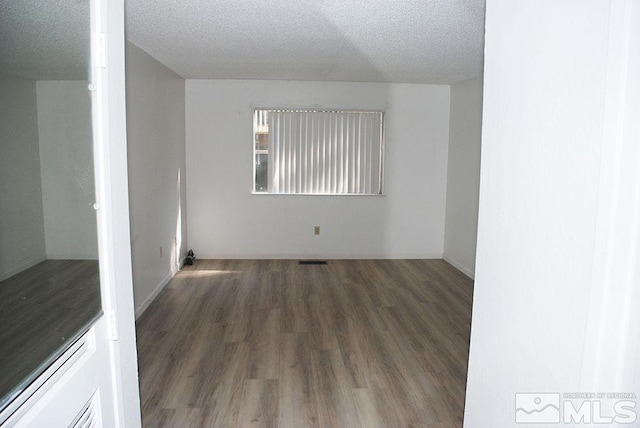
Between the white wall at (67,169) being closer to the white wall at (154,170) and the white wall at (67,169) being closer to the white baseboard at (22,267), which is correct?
the white baseboard at (22,267)

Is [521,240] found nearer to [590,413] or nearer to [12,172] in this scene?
[590,413]

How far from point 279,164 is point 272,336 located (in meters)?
2.98

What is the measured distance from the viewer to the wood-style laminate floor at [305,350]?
258cm

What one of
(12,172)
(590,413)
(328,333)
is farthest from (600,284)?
(328,333)

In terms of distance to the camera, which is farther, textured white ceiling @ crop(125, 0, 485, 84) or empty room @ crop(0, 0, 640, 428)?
textured white ceiling @ crop(125, 0, 485, 84)

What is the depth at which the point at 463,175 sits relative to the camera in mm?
5695

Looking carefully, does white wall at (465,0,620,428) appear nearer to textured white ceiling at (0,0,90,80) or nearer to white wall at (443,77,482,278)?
textured white ceiling at (0,0,90,80)

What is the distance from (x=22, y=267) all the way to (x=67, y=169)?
0.31 metres

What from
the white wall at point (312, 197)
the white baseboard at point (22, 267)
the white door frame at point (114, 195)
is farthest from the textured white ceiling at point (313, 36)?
the white baseboard at point (22, 267)

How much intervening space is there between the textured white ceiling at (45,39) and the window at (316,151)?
4.69 metres

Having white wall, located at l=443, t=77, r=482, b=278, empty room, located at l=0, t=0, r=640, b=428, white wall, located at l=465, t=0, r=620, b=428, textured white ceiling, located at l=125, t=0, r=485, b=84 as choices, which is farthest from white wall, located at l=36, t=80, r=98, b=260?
white wall, located at l=443, t=77, r=482, b=278

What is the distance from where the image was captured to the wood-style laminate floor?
2.58 m

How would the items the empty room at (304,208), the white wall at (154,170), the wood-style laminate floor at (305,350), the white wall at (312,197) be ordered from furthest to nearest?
the white wall at (312,197) < the white wall at (154,170) < the empty room at (304,208) < the wood-style laminate floor at (305,350)

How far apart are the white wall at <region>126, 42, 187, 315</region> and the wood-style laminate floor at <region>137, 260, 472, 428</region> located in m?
0.33
